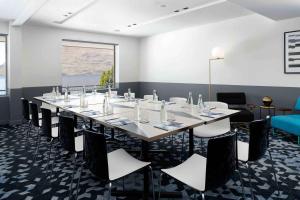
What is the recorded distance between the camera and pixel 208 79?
6.22 meters

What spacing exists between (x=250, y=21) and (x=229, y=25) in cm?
52

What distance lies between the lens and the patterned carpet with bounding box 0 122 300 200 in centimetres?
232

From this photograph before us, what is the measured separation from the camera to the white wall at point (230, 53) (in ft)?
16.3

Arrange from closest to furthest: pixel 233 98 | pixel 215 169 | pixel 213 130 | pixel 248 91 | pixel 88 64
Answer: pixel 215 169 < pixel 213 130 < pixel 233 98 < pixel 248 91 < pixel 88 64

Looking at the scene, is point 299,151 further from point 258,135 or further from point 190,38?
point 190,38

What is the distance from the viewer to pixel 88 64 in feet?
29.4

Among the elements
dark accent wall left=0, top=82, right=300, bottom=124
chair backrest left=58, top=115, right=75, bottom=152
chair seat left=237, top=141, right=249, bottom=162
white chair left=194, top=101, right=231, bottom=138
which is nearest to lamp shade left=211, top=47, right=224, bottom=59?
dark accent wall left=0, top=82, right=300, bottom=124

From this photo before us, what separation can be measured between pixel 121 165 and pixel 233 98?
4.09 metres

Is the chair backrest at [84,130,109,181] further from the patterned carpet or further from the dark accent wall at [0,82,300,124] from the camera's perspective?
the dark accent wall at [0,82,300,124]

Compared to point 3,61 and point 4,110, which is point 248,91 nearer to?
point 4,110

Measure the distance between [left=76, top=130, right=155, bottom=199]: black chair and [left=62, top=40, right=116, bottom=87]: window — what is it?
5.86 meters

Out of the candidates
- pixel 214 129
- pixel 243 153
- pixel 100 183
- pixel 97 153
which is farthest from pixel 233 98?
pixel 97 153

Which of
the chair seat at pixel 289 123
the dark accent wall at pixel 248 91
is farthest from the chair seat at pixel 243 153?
the dark accent wall at pixel 248 91

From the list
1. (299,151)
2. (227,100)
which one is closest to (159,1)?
(227,100)
